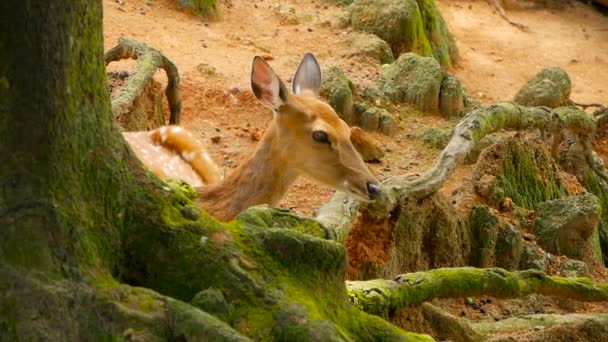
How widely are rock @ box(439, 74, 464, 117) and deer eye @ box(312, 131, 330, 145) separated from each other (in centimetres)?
423

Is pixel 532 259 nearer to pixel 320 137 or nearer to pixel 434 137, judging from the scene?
pixel 320 137

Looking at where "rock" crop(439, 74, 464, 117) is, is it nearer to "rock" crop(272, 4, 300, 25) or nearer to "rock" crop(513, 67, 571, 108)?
"rock" crop(513, 67, 571, 108)

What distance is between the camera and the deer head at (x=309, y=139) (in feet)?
20.9

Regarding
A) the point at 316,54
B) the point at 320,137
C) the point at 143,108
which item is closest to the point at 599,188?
the point at 316,54

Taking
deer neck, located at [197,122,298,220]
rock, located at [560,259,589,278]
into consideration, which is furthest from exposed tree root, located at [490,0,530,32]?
deer neck, located at [197,122,298,220]

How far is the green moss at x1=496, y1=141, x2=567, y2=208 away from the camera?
8.19 metres

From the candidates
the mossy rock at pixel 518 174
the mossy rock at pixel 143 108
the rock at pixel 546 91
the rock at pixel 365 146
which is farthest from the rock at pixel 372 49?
the mossy rock at pixel 143 108

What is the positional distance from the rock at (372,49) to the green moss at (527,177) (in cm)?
314

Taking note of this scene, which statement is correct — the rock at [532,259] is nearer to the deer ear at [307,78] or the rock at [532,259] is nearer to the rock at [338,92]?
the deer ear at [307,78]

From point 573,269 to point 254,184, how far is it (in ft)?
7.71

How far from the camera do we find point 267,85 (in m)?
6.36

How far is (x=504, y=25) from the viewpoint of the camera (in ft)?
53.8

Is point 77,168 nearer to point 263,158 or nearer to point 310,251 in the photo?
point 310,251

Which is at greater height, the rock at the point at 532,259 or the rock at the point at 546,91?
the rock at the point at 532,259
